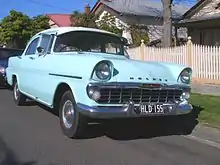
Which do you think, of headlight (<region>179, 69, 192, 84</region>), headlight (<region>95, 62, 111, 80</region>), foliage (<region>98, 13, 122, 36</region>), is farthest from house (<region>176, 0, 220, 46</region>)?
headlight (<region>95, 62, 111, 80</region>)

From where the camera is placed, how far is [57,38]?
8.34m

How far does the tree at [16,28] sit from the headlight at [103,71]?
3266 cm

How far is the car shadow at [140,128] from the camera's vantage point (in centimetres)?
748

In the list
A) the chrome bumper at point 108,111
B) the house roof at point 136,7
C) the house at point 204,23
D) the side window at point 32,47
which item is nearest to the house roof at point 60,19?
the house roof at point 136,7

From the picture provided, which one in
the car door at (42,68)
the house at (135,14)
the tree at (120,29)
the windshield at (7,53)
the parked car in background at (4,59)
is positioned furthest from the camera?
the house at (135,14)

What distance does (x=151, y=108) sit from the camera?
6.75 meters

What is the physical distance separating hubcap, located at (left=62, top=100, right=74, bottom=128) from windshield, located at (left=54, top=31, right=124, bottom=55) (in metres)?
1.38

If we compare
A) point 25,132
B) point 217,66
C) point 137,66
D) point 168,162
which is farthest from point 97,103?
point 217,66

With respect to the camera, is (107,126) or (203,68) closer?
(107,126)

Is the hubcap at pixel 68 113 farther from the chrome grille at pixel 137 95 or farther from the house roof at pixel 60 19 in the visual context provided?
the house roof at pixel 60 19

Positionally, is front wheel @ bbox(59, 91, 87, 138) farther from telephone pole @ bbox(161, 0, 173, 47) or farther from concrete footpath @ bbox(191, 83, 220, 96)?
telephone pole @ bbox(161, 0, 173, 47)

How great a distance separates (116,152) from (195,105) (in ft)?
16.5

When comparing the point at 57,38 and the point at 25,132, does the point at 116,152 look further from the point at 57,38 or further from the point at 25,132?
the point at 57,38

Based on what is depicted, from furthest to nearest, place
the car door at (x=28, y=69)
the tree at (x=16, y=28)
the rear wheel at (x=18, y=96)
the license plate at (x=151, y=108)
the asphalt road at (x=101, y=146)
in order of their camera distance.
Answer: the tree at (x=16, y=28), the rear wheel at (x=18, y=96), the car door at (x=28, y=69), the license plate at (x=151, y=108), the asphalt road at (x=101, y=146)
